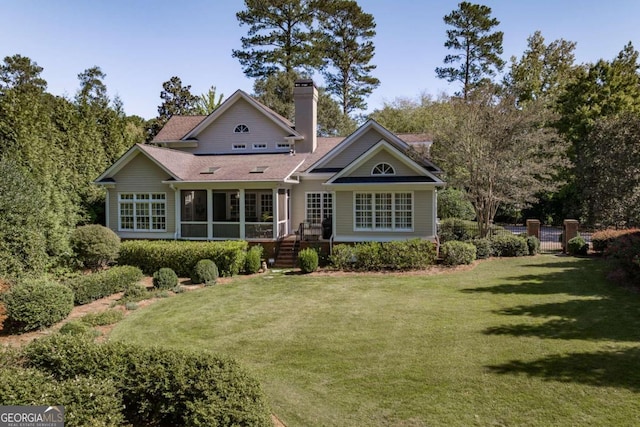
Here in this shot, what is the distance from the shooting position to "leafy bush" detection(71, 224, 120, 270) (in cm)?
1569

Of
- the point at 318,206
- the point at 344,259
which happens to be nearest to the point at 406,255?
the point at 344,259

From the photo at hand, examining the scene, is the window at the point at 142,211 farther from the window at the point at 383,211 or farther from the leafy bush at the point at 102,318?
the leafy bush at the point at 102,318

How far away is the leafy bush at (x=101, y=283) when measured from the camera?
12.0 m

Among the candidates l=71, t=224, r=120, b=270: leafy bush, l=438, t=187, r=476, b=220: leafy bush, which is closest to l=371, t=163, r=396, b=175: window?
l=71, t=224, r=120, b=270: leafy bush

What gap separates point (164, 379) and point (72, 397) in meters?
1.04

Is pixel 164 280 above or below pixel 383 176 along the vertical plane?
below

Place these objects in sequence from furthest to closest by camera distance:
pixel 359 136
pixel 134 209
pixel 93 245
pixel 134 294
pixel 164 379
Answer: pixel 359 136 < pixel 134 209 < pixel 93 245 < pixel 134 294 < pixel 164 379

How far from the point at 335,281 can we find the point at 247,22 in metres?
31.3

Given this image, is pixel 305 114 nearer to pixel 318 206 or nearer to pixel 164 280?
pixel 318 206

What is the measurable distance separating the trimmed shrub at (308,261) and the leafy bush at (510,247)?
27.8ft

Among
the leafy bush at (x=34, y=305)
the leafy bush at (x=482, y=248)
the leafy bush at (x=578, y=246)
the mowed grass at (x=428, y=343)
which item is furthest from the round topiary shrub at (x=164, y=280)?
the leafy bush at (x=578, y=246)

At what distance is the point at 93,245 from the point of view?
15789 millimetres

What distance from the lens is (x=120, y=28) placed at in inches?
582

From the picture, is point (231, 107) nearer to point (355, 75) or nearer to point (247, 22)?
point (247, 22)
